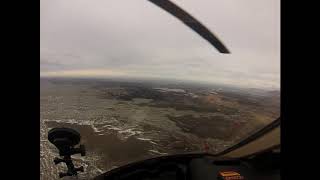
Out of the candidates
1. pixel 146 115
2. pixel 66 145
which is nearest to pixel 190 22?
pixel 146 115

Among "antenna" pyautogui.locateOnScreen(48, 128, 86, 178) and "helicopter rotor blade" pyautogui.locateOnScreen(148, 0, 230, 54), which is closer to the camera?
"antenna" pyautogui.locateOnScreen(48, 128, 86, 178)

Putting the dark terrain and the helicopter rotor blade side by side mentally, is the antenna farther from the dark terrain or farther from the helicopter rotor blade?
the helicopter rotor blade

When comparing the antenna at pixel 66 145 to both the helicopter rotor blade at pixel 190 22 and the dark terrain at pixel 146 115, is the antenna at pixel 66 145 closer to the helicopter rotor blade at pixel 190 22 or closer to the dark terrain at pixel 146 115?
the dark terrain at pixel 146 115

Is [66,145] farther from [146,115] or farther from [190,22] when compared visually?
[190,22]

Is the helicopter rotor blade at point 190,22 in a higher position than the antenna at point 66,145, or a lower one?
higher

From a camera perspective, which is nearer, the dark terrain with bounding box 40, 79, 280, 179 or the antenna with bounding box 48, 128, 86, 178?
the antenna with bounding box 48, 128, 86, 178

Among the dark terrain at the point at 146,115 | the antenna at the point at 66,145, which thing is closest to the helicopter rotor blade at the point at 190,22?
the dark terrain at the point at 146,115

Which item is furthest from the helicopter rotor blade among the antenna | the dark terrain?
the antenna

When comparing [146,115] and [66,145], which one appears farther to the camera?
[146,115]

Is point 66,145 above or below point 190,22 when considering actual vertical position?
below

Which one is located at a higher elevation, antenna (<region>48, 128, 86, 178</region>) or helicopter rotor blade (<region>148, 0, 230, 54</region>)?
helicopter rotor blade (<region>148, 0, 230, 54</region>)

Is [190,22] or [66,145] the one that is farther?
[190,22]
